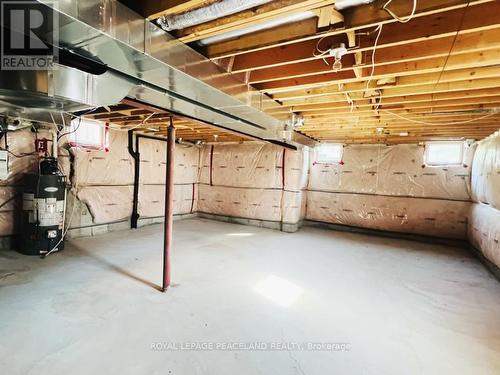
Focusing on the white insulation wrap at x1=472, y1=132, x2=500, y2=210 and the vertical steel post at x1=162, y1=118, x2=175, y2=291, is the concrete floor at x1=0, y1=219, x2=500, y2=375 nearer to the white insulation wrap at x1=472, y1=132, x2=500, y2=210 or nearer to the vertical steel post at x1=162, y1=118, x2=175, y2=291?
the vertical steel post at x1=162, y1=118, x2=175, y2=291

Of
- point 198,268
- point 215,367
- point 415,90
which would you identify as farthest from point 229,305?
point 415,90

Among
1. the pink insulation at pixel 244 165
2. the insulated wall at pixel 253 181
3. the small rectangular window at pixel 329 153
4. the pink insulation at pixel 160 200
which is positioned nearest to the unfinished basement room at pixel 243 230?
the pink insulation at pixel 160 200

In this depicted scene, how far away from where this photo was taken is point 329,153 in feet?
21.3

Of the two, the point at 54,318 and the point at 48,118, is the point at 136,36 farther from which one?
the point at 54,318

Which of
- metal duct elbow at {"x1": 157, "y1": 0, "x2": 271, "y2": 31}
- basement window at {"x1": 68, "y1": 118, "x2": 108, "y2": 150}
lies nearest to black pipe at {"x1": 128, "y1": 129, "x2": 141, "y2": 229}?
basement window at {"x1": 68, "y1": 118, "x2": 108, "y2": 150}

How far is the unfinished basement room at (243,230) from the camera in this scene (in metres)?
1.55

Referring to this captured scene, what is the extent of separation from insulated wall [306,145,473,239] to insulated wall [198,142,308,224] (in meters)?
0.63

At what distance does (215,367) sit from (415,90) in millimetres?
2943

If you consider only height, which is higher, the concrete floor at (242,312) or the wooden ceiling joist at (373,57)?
the wooden ceiling joist at (373,57)

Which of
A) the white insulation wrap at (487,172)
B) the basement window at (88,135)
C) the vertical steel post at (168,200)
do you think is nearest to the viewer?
the vertical steel post at (168,200)

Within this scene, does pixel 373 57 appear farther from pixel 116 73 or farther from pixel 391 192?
pixel 391 192

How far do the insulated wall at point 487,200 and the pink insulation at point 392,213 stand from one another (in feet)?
1.37

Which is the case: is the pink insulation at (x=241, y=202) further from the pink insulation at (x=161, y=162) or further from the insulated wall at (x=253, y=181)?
the pink insulation at (x=161, y=162)

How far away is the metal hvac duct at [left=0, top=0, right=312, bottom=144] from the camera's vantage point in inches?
51.1
